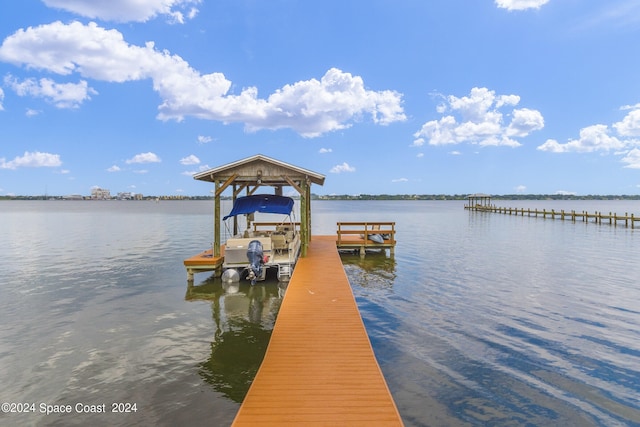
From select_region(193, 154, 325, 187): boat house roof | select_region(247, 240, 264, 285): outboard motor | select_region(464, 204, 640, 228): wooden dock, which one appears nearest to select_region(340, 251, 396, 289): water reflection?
select_region(247, 240, 264, 285): outboard motor

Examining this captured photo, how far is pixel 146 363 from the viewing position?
26.2 ft

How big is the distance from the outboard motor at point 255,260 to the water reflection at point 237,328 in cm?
54

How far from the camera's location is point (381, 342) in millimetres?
9148

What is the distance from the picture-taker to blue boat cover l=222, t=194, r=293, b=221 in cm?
1673

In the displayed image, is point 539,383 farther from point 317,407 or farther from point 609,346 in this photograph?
point 317,407

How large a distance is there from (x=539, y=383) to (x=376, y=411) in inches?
170

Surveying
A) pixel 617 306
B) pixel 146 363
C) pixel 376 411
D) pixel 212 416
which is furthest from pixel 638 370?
pixel 146 363

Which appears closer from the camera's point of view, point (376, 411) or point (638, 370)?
point (376, 411)

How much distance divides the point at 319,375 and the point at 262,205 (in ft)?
38.8

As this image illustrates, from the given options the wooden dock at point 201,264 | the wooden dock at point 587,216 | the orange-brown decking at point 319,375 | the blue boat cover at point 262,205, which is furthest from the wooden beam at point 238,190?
the wooden dock at point 587,216

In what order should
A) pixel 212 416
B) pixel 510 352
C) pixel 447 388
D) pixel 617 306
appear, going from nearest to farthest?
pixel 212 416 < pixel 447 388 < pixel 510 352 < pixel 617 306

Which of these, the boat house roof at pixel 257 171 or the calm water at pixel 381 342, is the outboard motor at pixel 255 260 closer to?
the calm water at pixel 381 342

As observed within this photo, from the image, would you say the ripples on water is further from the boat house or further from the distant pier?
the distant pier

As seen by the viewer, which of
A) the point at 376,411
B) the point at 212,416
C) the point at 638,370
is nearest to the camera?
the point at 376,411
